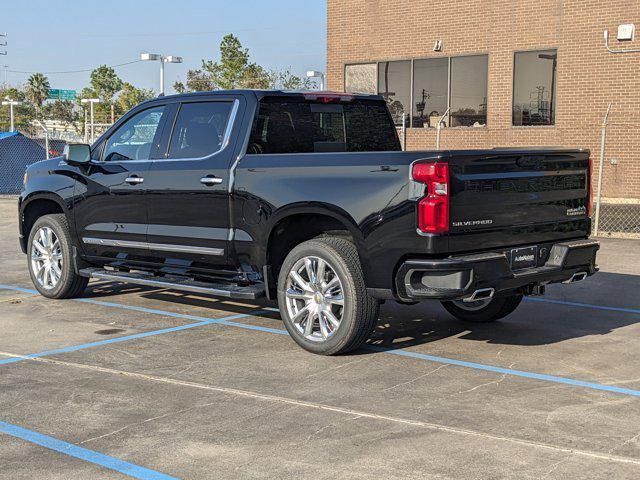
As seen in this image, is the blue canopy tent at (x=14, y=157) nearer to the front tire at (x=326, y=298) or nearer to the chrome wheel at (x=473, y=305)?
the chrome wheel at (x=473, y=305)

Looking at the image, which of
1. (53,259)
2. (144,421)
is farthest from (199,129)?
(144,421)

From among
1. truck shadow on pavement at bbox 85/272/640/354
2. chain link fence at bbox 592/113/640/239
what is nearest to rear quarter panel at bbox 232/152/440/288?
truck shadow on pavement at bbox 85/272/640/354

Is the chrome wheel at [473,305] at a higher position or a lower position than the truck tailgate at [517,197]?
lower

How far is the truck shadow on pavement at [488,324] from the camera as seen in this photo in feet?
25.4

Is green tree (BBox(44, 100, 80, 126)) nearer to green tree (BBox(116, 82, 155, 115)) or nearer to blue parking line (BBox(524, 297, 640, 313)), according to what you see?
green tree (BBox(116, 82, 155, 115))

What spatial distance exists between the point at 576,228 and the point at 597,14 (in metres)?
16.0

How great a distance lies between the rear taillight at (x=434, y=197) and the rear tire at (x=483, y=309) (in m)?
2.08

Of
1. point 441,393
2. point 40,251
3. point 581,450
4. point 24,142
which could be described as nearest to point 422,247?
point 441,393

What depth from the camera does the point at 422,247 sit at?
6301 mm

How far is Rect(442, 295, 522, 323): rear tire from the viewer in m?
8.19

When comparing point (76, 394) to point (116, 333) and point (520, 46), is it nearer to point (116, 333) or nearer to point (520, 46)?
point (116, 333)

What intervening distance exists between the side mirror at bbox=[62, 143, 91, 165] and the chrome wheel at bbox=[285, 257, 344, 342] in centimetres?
294

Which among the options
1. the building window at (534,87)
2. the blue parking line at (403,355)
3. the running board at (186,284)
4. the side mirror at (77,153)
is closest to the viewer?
the blue parking line at (403,355)

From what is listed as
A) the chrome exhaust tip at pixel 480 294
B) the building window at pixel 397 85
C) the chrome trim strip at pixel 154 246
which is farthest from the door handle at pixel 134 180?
the building window at pixel 397 85
